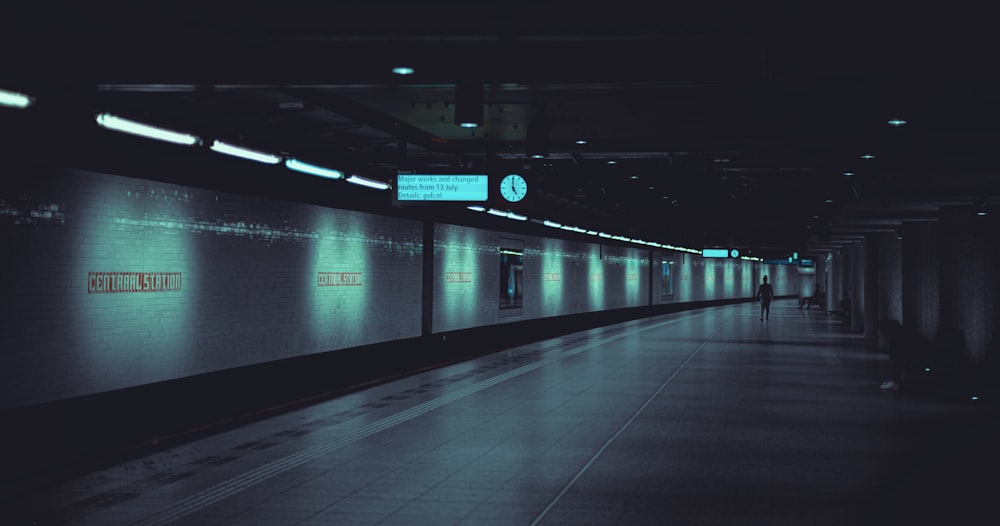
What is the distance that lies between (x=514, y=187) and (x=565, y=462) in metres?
5.01

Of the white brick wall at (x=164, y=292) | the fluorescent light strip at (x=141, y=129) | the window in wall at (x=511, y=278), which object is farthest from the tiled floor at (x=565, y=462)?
the window in wall at (x=511, y=278)

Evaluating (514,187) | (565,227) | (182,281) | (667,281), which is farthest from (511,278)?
(667,281)

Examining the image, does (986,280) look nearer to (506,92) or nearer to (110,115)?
(506,92)

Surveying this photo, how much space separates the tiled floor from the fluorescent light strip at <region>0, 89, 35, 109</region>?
106 inches

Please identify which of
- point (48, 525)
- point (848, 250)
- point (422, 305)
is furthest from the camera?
point (848, 250)

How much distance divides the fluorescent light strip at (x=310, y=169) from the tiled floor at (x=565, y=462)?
276 centimetres

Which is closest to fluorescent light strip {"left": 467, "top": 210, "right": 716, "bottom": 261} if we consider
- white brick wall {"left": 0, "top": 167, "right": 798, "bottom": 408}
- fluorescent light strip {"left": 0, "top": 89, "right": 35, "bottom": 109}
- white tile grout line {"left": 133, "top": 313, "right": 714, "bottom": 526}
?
white brick wall {"left": 0, "top": 167, "right": 798, "bottom": 408}

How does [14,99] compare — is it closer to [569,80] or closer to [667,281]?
[569,80]

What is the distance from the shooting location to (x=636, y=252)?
37719 millimetres

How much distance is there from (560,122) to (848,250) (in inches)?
1011

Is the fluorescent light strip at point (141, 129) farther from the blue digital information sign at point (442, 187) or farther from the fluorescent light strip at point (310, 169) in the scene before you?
the blue digital information sign at point (442, 187)

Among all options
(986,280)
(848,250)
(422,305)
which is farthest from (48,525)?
(848,250)

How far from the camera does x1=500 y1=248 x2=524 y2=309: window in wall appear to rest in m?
21.4

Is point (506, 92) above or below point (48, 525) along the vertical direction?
above
